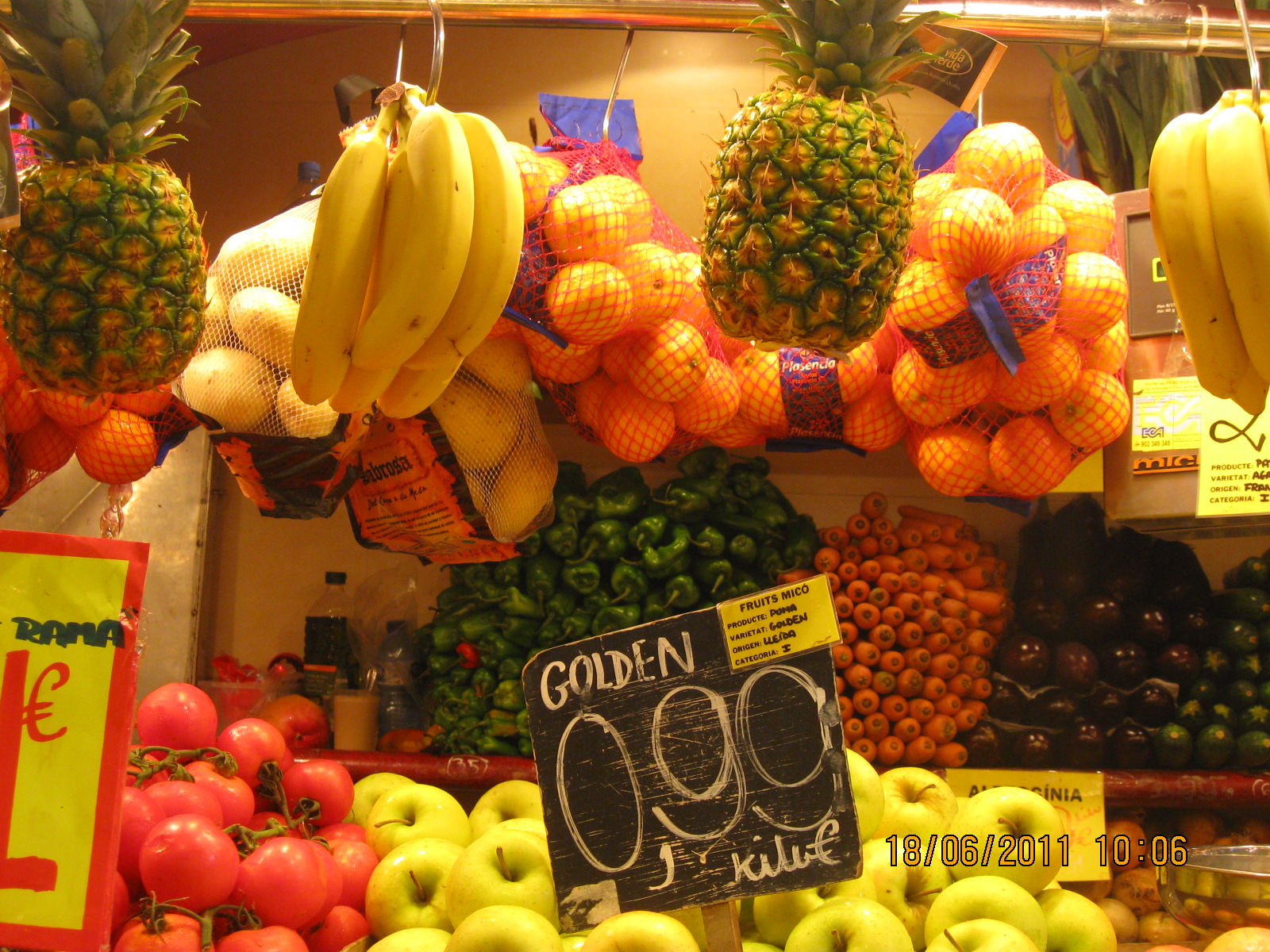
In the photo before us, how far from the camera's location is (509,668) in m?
2.87

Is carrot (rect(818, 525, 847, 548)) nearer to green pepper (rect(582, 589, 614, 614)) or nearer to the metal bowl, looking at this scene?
green pepper (rect(582, 589, 614, 614))

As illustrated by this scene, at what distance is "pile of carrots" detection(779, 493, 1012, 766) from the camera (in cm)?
284

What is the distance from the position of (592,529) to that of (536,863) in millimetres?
1337

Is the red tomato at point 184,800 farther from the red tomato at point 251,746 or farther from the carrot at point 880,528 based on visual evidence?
the carrot at point 880,528

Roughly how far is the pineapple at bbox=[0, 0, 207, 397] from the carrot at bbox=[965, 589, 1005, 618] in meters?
2.34

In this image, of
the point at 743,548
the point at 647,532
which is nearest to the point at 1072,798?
the point at 743,548

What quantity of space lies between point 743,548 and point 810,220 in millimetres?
1707

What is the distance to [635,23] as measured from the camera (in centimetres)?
185

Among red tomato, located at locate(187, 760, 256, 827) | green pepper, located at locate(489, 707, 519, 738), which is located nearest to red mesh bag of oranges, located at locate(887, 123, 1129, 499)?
green pepper, located at locate(489, 707, 519, 738)

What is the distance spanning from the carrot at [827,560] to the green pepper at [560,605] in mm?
749

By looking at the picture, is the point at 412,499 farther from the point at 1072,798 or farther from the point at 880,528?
the point at 1072,798

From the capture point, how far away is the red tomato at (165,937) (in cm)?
150

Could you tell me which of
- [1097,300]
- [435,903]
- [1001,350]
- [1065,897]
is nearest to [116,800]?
[435,903]

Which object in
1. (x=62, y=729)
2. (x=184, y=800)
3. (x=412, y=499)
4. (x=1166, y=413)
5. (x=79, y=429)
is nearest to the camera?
(x=62, y=729)
